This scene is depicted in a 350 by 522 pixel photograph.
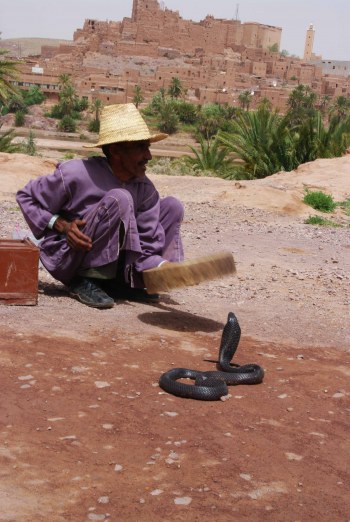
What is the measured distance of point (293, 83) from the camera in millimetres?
101125

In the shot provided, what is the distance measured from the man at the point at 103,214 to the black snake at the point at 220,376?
2.86 feet

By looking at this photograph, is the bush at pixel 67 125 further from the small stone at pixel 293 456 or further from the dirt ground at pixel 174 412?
the small stone at pixel 293 456

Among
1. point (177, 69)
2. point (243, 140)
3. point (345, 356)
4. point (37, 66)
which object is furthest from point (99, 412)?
point (177, 69)

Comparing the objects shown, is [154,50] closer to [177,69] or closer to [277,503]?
[177,69]

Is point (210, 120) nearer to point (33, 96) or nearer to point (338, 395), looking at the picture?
point (33, 96)

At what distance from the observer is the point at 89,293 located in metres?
4.27

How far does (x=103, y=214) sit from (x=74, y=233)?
190 millimetres

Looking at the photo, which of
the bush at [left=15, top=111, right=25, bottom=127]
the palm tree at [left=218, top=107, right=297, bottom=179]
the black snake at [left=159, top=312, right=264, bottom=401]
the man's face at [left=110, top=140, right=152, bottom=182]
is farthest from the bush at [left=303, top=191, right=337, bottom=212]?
the bush at [left=15, top=111, right=25, bottom=127]

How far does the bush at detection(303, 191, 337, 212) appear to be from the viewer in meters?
9.45

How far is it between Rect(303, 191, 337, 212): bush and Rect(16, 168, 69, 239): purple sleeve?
5610 mm

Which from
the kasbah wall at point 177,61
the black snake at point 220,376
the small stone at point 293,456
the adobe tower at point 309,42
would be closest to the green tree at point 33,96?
the kasbah wall at point 177,61

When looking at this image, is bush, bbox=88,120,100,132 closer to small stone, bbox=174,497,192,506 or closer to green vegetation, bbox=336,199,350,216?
green vegetation, bbox=336,199,350,216

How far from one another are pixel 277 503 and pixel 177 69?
288 ft

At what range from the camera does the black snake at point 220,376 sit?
10.0ft
